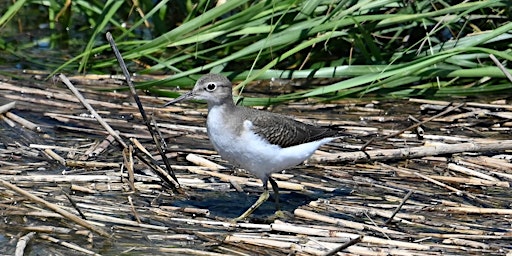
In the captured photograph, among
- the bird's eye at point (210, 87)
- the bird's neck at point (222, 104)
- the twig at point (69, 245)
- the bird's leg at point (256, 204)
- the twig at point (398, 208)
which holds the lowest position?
the twig at point (398, 208)

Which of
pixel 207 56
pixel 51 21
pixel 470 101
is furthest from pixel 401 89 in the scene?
pixel 51 21

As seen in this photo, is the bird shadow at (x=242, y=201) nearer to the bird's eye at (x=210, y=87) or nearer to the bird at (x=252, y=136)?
the bird at (x=252, y=136)

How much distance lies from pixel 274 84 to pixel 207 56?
660mm

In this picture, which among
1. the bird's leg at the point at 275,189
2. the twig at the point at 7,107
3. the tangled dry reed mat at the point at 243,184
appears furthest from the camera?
the twig at the point at 7,107

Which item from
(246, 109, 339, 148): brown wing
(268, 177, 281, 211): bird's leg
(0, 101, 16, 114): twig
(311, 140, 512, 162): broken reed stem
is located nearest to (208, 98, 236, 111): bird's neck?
(246, 109, 339, 148): brown wing

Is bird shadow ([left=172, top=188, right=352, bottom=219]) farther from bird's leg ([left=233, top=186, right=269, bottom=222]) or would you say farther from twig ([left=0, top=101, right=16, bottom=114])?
twig ([left=0, top=101, right=16, bottom=114])

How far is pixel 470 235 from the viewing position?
232 inches

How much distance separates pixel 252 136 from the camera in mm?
6285

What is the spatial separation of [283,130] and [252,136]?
0.36 m

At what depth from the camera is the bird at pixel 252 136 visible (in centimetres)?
623

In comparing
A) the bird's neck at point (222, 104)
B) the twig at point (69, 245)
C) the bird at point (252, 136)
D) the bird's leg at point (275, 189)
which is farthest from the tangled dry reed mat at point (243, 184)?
the bird's neck at point (222, 104)

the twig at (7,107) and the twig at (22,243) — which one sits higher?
the twig at (7,107)

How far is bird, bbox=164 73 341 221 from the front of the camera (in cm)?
623

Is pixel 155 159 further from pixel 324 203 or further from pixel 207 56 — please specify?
pixel 207 56
